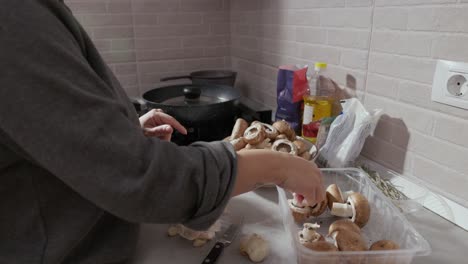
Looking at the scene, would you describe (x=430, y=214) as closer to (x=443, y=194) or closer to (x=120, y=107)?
(x=443, y=194)

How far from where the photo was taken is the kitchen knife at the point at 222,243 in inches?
22.8

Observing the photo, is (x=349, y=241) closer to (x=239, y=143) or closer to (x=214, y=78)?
(x=239, y=143)

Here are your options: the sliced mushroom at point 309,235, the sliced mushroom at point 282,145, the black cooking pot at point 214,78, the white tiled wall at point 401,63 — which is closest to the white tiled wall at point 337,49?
the white tiled wall at point 401,63

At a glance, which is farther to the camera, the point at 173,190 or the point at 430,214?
the point at 430,214

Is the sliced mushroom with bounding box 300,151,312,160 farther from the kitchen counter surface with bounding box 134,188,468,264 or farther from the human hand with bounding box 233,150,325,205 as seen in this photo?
the human hand with bounding box 233,150,325,205

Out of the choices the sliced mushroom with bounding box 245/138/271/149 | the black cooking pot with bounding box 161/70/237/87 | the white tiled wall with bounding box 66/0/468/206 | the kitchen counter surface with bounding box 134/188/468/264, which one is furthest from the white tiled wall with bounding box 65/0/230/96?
the kitchen counter surface with bounding box 134/188/468/264

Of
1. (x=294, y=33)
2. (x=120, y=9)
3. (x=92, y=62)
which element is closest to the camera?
(x=92, y=62)

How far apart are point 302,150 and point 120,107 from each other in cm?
50

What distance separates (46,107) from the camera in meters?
0.40

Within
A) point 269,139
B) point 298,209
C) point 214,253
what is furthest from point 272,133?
point 214,253

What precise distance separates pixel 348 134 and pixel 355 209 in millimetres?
267

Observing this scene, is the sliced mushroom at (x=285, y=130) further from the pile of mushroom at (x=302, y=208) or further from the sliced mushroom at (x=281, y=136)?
the pile of mushroom at (x=302, y=208)

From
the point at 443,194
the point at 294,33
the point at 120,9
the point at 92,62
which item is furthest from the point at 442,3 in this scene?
the point at 120,9

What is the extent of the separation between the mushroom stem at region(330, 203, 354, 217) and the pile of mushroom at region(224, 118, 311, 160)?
0.18 metres
